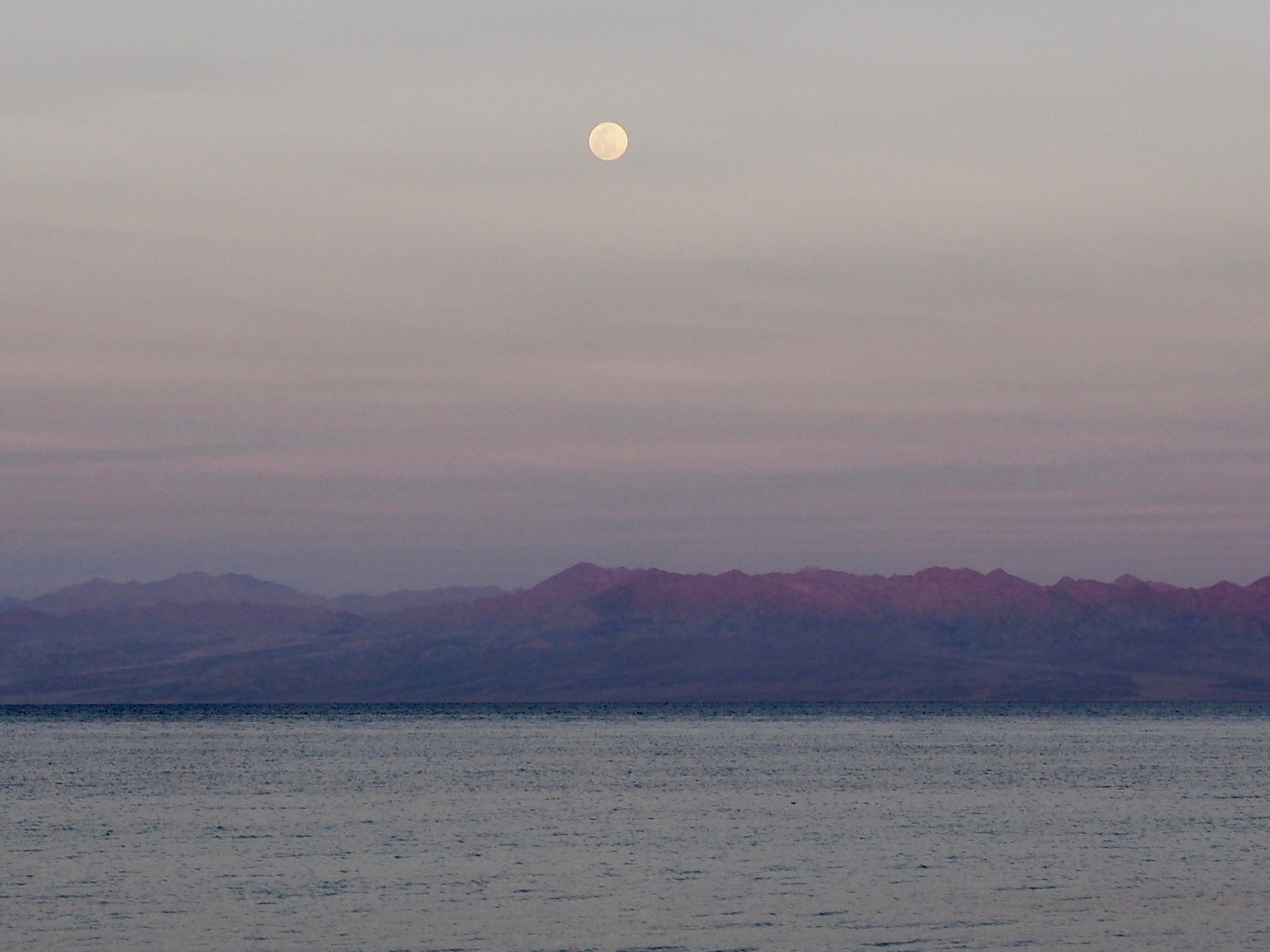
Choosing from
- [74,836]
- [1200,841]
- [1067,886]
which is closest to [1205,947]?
[1067,886]

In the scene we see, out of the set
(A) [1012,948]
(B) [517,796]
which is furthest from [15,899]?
(B) [517,796]

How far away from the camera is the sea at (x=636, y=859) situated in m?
53.5

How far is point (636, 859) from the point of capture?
70500mm

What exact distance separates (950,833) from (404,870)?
27.4 meters

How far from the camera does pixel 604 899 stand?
59.7 metres

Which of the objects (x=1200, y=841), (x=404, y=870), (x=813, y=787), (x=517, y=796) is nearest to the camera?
(x=404, y=870)

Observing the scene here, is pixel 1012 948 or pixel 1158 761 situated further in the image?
pixel 1158 761

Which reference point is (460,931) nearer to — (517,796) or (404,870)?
(404,870)

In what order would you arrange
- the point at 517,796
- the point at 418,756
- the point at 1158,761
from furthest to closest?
the point at 418,756
the point at 1158,761
the point at 517,796

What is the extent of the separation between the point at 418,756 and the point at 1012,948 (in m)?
114

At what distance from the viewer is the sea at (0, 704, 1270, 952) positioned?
53.5 m

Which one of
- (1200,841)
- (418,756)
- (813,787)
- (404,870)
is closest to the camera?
(404,870)

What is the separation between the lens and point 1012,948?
5031 cm

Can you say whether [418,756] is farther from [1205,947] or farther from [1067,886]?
[1205,947]
